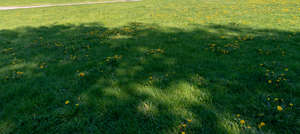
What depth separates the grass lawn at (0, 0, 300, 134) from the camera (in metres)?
2.71

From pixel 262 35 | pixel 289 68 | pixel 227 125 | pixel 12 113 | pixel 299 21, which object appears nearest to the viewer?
pixel 227 125

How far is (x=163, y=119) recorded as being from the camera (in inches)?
109

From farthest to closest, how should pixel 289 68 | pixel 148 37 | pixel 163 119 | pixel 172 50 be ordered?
pixel 148 37 → pixel 172 50 → pixel 289 68 → pixel 163 119

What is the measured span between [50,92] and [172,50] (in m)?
3.48

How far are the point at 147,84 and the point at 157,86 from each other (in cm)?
24

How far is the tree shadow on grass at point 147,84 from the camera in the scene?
9.08 feet

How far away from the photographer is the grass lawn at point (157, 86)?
8.88 ft

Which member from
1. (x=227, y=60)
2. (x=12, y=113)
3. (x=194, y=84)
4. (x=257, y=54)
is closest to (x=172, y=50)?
(x=227, y=60)

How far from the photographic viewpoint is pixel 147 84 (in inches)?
146

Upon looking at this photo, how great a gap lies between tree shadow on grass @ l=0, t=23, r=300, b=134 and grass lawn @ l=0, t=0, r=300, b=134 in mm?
17

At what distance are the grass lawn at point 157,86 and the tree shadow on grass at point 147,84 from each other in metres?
0.02

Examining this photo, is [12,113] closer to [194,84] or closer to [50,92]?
[50,92]

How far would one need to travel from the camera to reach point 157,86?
360 cm

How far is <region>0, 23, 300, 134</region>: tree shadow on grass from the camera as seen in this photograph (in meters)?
2.77
